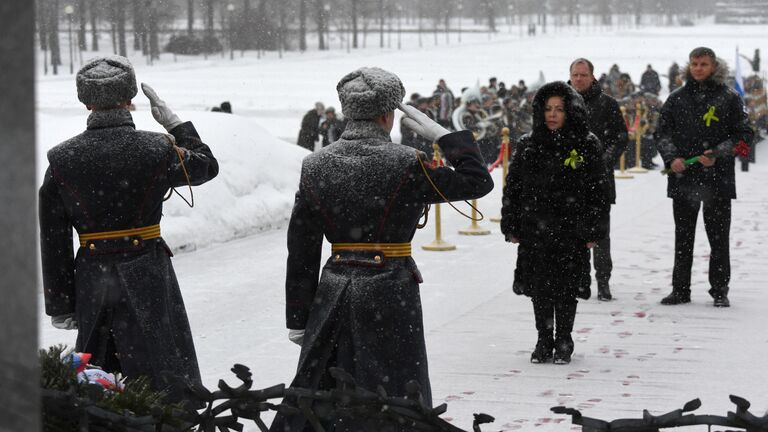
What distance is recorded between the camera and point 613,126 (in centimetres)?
892

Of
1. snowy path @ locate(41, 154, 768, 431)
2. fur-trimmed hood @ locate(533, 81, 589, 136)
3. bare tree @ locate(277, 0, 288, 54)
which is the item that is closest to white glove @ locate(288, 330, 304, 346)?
snowy path @ locate(41, 154, 768, 431)

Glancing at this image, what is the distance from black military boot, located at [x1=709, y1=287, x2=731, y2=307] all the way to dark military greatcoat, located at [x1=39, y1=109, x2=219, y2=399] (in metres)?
5.17

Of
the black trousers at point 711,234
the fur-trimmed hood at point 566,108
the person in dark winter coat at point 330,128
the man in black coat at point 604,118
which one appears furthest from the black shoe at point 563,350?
the person in dark winter coat at point 330,128

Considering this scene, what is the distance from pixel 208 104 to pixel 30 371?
4933cm

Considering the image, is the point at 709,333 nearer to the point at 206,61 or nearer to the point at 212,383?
the point at 212,383

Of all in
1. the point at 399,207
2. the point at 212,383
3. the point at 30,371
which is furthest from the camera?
the point at 212,383

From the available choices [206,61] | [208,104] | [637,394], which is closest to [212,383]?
[637,394]

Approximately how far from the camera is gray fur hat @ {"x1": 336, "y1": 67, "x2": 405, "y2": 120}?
4.05 m

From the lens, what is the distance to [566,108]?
7.12 metres

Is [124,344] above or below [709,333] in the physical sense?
above

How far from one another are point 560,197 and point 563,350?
0.87 meters

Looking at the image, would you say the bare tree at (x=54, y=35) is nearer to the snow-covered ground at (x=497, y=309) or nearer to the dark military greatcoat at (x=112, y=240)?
the snow-covered ground at (x=497, y=309)

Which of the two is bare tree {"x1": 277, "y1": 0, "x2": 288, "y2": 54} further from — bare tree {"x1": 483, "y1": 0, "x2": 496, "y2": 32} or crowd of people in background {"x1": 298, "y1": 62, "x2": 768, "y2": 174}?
crowd of people in background {"x1": 298, "y1": 62, "x2": 768, "y2": 174}

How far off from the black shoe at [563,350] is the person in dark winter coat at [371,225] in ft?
10.6
